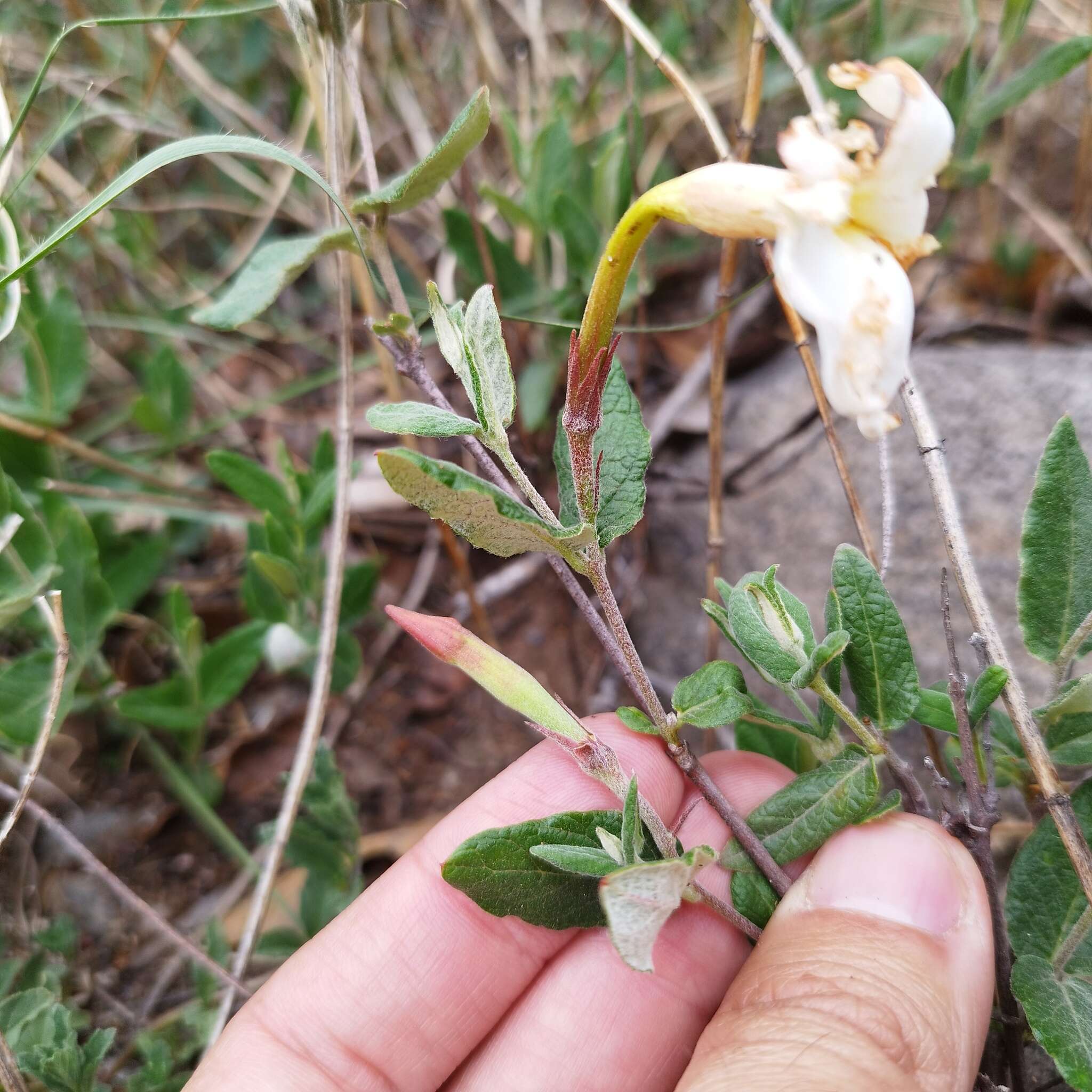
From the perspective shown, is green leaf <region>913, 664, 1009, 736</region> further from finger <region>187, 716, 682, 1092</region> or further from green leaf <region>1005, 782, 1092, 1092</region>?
finger <region>187, 716, 682, 1092</region>

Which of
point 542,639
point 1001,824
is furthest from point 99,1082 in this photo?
point 1001,824

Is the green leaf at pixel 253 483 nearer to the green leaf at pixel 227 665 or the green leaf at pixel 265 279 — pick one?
the green leaf at pixel 227 665

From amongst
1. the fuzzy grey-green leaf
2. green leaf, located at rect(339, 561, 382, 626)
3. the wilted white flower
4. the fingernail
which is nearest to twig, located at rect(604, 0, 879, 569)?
the fuzzy grey-green leaf

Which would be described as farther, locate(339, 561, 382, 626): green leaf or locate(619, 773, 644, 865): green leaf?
locate(339, 561, 382, 626): green leaf

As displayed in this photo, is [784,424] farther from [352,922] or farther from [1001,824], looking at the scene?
[352,922]

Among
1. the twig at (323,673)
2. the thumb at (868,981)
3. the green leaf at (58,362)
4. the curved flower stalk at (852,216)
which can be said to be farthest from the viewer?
the green leaf at (58,362)

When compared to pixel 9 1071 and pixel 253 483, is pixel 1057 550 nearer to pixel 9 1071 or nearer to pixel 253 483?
pixel 253 483

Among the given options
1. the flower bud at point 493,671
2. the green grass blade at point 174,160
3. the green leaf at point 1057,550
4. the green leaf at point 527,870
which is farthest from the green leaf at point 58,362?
the green leaf at point 1057,550

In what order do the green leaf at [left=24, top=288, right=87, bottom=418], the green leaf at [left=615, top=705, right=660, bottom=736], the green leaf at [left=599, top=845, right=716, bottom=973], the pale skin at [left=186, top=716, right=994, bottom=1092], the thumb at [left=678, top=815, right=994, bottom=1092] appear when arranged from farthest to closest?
the green leaf at [left=24, top=288, right=87, bottom=418] → the pale skin at [left=186, top=716, right=994, bottom=1092] → the green leaf at [left=615, top=705, right=660, bottom=736] → the thumb at [left=678, top=815, right=994, bottom=1092] → the green leaf at [left=599, top=845, right=716, bottom=973]
